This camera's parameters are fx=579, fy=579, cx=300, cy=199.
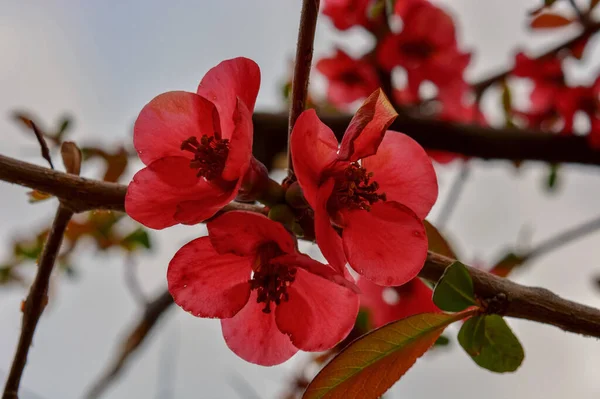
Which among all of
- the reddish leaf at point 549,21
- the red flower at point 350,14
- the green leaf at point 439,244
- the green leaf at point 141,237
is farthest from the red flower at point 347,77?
the green leaf at point 439,244

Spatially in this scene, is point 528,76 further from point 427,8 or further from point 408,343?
point 408,343

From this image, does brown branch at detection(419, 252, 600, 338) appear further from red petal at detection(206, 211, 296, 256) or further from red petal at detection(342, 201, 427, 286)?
red petal at detection(206, 211, 296, 256)

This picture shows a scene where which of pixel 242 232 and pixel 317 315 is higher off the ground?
pixel 242 232

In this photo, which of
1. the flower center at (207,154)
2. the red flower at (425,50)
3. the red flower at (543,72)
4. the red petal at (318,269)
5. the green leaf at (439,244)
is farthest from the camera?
the red flower at (543,72)

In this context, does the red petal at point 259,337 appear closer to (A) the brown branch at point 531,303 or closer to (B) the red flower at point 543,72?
(A) the brown branch at point 531,303

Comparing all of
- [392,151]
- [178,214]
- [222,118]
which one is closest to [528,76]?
[392,151]

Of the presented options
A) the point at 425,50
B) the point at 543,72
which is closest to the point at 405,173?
the point at 425,50

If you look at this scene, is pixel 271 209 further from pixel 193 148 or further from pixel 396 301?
pixel 396 301
